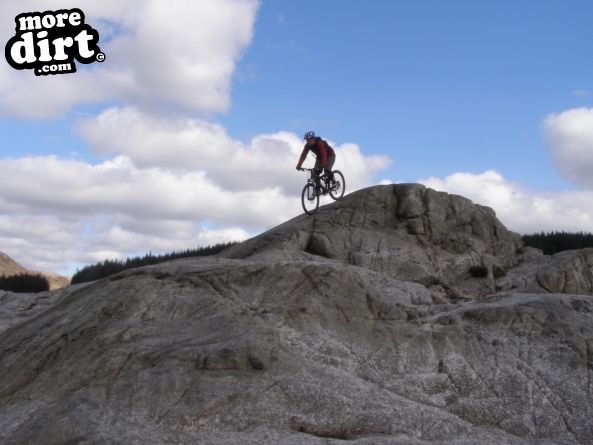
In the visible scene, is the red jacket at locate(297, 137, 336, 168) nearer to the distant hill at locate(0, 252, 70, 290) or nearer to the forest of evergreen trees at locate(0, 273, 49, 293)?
the forest of evergreen trees at locate(0, 273, 49, 293)

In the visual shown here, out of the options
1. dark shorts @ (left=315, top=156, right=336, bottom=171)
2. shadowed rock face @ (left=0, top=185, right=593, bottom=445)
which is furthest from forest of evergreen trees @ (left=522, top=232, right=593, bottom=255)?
shadowed rock face @ (left=0, top=185, right=593, bottom=445)

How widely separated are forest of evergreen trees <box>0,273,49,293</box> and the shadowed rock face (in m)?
27.8

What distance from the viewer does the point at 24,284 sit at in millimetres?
40812

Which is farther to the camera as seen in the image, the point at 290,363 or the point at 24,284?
the point at 24,284

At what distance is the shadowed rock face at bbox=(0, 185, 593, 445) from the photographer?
382 inches

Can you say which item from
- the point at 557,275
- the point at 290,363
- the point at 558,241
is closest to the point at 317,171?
the point at 557,275

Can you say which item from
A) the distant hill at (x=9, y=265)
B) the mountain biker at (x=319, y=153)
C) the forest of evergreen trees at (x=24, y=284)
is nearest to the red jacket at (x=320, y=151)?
the mountain biker at (x=319, y=153)

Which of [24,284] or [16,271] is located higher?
[16,271]

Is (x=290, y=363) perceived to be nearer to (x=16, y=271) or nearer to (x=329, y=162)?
(x=329, y=162)

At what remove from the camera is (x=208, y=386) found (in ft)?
33.3

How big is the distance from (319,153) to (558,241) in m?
16.2

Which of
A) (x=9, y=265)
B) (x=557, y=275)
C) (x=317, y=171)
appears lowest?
(x=557, y=275)

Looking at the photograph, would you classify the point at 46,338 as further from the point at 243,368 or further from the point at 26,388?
the point at 243,368

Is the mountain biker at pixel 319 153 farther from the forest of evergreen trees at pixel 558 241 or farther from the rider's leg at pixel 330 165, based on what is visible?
the forest of evergreen trees at pixel 558 241
